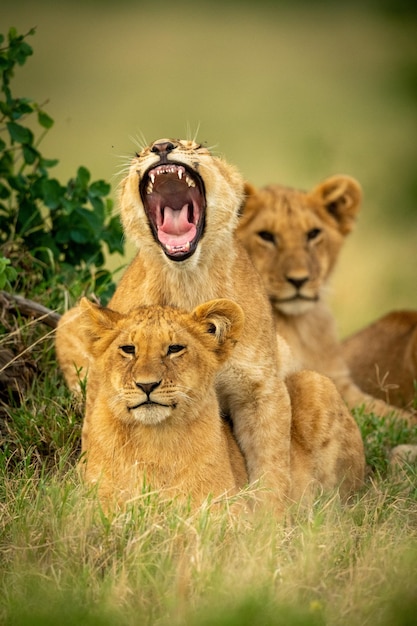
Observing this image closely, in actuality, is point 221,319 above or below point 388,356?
above

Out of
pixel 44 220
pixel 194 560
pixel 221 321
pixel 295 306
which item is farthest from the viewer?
pixel 295 306

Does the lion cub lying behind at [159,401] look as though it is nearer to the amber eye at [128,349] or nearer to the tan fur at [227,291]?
the amber eye at [128,349]

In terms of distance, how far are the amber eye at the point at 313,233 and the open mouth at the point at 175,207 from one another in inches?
97.8

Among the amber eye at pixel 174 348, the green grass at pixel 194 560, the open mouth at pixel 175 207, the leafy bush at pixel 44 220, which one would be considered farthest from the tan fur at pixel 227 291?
the leafy bush at pixel 44 220

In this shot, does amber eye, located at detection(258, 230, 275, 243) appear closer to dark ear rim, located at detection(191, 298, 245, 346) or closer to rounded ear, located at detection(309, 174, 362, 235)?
rounded ear, located at detection(309, 174, 362, 235)

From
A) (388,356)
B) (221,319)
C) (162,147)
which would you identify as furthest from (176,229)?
(388,356)

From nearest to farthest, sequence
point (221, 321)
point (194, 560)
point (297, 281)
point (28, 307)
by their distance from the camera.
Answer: point (194, 560), point (221, 321), point (28, 307), point (297, 281)

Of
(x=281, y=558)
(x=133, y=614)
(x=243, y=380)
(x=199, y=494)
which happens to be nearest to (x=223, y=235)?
(x=243, y=380)

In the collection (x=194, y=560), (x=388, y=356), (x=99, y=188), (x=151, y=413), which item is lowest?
(x=194, y=560)

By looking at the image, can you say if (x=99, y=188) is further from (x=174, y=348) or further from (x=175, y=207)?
(x=174, y=348)

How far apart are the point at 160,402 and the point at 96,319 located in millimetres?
487

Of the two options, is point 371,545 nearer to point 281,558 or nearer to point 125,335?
point 281,558

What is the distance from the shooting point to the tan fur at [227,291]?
16.7ft

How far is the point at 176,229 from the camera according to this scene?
5.06m
